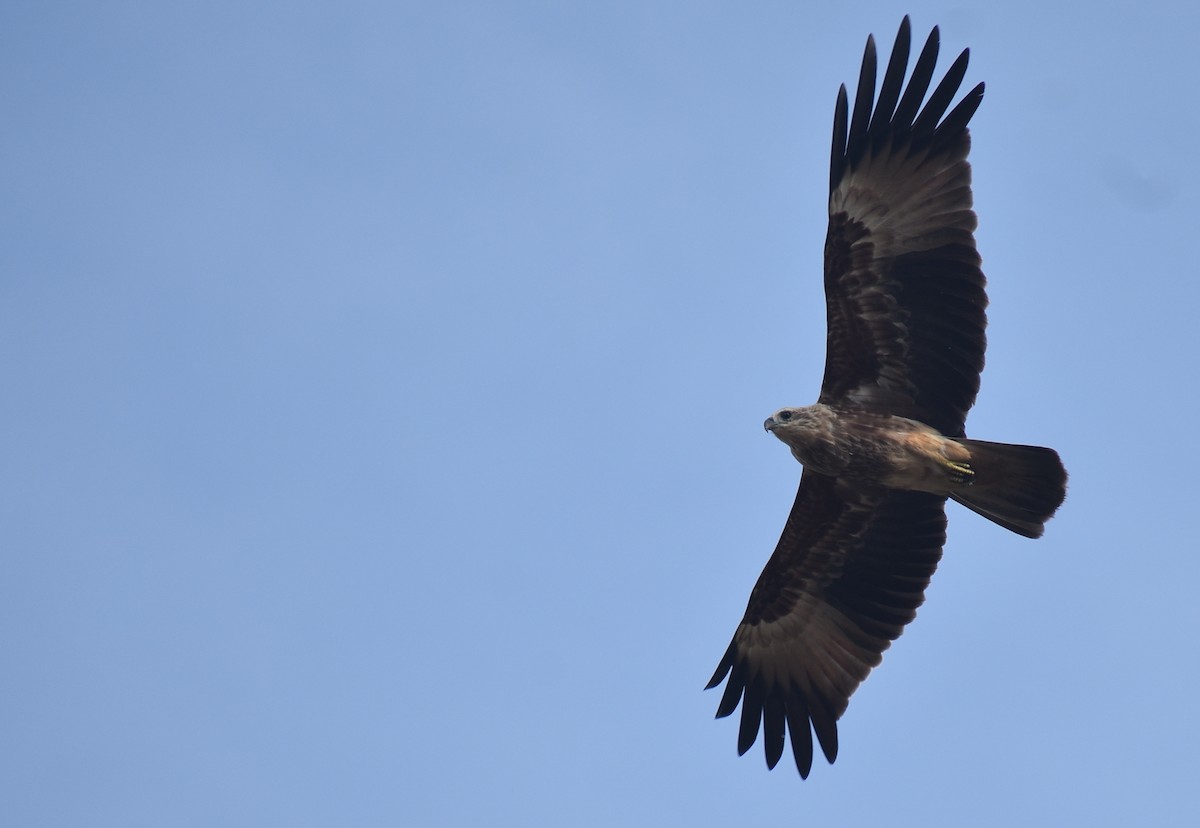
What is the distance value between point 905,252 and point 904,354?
0.76 m

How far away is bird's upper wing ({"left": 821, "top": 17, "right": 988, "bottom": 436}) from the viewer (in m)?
11.0

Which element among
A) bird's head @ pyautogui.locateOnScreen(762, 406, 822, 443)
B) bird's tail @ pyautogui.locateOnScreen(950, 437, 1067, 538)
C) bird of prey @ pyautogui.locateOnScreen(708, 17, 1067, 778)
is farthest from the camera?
bird's head @ pyautogui.locateOnScreen(762, 406, 822, 443)

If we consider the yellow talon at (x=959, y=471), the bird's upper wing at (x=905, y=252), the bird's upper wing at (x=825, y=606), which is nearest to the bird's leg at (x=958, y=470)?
the yellow talon at (x=959, y=471)

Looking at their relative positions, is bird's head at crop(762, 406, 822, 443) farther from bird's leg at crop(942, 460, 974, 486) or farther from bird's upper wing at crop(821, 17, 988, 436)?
bird's leg at crop(942, 460, 974, 486)

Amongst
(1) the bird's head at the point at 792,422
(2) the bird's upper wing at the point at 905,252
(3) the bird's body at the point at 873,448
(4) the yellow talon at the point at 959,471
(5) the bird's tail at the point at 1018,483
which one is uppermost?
(2) the bird's upper wing at the point at 905,252

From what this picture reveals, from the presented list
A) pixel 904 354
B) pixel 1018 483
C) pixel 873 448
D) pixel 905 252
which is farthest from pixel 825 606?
pixel 905 252

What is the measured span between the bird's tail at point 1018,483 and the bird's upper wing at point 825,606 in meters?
0.74

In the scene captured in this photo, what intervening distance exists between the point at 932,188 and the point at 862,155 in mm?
601

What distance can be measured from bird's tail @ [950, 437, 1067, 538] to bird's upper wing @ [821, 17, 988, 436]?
0.38 meters

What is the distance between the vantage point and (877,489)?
11766mm

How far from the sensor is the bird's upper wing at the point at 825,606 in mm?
11859

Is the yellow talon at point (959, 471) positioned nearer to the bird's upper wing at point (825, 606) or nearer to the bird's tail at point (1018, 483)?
the bird's tail at point (1018, 483)

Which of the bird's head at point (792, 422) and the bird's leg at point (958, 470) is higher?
the bird's head at point (792, 422)

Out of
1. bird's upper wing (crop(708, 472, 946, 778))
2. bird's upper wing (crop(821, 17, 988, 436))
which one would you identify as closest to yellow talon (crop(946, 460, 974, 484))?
bird's upper wing (crop(821, 17, 988, 436))
